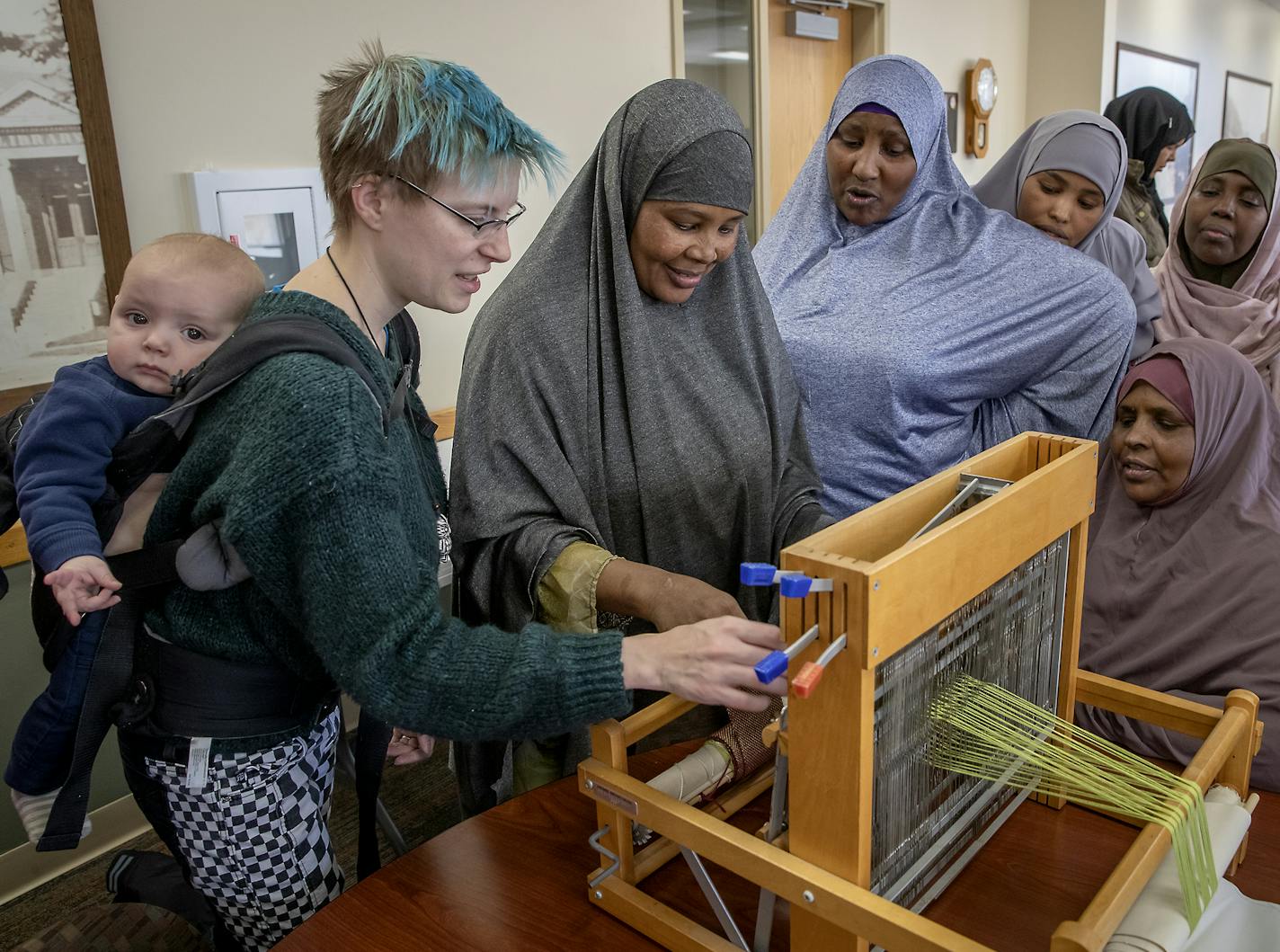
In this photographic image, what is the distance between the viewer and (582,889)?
3.49 ft

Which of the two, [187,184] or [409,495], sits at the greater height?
[187,184]

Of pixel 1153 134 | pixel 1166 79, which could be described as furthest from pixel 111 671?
pixel 1166 79

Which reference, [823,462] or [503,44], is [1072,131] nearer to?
[823,462]

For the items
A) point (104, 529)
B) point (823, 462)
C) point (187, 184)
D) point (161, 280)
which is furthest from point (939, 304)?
point (187, 184)

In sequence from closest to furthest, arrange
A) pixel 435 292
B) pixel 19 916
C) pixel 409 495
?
1. pixel 409 495
2. pixel 435 292
3. pixel 19 916

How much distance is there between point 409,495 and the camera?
1.03 meters

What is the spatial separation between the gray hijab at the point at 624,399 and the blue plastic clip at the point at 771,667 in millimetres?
579

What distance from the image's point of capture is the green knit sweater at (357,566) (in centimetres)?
88

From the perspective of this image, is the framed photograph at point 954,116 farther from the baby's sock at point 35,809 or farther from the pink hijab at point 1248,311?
the baby's sock at point 35,809

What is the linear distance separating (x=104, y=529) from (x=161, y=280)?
1.12 feet

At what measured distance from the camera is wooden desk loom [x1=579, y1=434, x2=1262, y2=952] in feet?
2.58

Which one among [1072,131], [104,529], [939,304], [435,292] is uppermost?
[1072,131]

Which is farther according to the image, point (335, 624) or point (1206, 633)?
point (1206, 633)

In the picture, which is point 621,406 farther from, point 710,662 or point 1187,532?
point 1187,532
